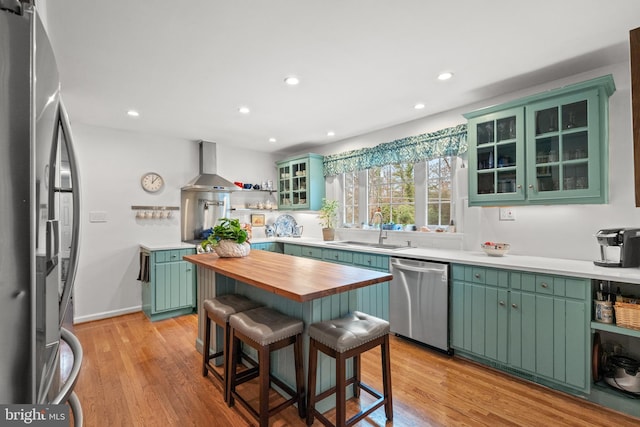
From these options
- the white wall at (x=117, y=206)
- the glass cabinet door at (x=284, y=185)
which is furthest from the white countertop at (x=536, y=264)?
the white wall at (x=117, y=206)

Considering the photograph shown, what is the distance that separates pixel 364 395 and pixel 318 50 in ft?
8.15

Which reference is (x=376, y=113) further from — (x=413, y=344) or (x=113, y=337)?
(x=113, y=337)

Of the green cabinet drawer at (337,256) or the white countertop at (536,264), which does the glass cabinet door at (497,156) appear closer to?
the white countertop at (536,264)

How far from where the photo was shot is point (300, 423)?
1.86 m

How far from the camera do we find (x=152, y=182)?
13.8ft

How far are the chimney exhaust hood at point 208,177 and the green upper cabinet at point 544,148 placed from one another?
3273 mm

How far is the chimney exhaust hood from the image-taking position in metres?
4.27

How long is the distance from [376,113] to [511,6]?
5.96ft

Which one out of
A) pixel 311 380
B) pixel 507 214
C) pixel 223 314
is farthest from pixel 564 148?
pixel 223 314

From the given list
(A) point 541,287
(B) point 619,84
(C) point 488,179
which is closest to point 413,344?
(A) point 541,287

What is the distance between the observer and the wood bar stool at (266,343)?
1.72 metres

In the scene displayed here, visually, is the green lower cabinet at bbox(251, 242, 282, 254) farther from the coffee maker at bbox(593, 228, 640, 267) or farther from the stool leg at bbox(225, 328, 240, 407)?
the coffee maker at bbox(593, 228, 640, 267)

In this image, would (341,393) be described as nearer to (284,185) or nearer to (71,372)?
(71,372)

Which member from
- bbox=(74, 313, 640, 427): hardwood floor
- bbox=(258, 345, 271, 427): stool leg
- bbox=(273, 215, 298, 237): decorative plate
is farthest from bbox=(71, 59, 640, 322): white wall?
bbox=(258, 345, 271, 427): stool leg
